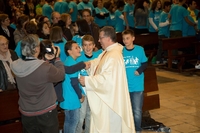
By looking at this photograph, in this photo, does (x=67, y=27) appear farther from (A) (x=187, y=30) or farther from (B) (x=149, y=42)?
(A) (x=187, y=30)

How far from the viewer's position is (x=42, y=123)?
4027 mm

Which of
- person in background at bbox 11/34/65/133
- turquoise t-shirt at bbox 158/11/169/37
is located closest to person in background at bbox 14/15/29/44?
person in background at bbox 11/34/65/133

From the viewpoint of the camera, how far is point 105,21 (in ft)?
39.9

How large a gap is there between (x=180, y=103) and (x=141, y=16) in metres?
4.85

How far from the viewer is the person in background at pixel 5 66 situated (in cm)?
556

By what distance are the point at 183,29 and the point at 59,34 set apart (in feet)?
19.8

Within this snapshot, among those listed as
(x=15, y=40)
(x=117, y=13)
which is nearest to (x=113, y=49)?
(x=15, y=40)

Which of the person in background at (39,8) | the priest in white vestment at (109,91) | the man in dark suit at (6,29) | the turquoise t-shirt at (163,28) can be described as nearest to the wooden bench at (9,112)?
the priest in white vestment at (109,91)

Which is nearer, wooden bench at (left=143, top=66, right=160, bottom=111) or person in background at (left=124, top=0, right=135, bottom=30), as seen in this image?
wooden bench at (left=143, top=66, right=160, bottom=111)

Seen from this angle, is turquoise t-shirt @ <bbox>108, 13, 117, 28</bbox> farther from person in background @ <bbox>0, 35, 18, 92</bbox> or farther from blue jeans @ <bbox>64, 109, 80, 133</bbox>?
blue jeans @ <bbox>64, 109, 80, 133</bbox>

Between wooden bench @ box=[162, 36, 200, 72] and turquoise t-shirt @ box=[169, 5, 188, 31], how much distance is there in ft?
2.30

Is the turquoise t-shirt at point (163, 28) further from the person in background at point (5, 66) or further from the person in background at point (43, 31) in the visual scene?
the person in background at point (5, 66)

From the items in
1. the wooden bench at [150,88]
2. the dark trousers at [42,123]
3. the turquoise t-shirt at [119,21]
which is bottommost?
the wooden bench at [150,88]

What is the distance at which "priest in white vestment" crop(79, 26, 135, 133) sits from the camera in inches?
171
